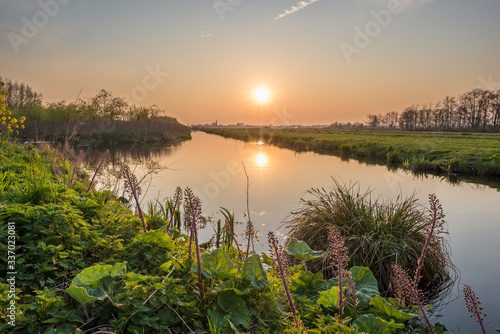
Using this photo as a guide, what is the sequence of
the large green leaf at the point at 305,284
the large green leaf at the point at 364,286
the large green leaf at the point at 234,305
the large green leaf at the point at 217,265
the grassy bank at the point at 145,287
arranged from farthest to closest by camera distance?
the large green leaf at the point at 305,284 < the large green leaf at the point at 364,286 < the large green leaf at the point at 217,265 < the large green leaf at the point at 234,305 < the grassy bank at the point at 145,287

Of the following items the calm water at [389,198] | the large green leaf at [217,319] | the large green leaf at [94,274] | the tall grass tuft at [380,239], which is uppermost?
the large green leaf at [94,274]

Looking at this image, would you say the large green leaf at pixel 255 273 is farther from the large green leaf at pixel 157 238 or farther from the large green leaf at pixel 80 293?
the large green leaf at pixel 80 293

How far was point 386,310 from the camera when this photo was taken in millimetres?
2561

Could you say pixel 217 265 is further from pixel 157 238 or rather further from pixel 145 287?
pixel 157 238

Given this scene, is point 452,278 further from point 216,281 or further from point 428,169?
point 428,169

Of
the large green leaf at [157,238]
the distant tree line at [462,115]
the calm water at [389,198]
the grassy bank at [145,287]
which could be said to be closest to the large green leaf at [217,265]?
the grassy bank at [145,287]

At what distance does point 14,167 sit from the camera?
486cm

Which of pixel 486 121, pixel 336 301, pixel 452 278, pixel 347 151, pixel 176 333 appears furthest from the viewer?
pixel 486 121

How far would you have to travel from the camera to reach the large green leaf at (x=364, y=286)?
2650 millimetres

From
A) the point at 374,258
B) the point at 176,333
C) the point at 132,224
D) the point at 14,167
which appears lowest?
the point at 374,258

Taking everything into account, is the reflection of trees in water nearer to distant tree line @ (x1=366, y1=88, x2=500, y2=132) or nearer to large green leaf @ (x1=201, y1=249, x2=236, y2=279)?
large green leaf @ (x1=201, y1=249, x2=236, y2=279)

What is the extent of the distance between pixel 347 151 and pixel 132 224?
2928 cm

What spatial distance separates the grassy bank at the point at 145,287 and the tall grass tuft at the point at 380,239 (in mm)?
2148

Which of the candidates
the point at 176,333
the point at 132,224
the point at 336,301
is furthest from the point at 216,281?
the point at 132,224
